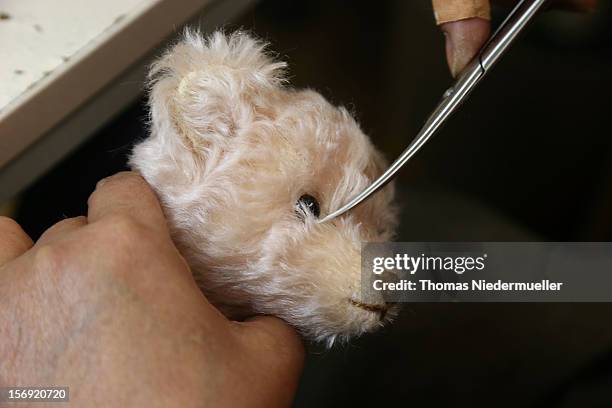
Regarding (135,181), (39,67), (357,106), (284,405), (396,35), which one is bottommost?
(284,405)

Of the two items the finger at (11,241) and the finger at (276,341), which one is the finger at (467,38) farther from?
the finger at (11,241)

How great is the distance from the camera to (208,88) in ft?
1.44

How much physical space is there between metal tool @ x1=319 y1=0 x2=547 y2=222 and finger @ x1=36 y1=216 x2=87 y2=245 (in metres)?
0.21

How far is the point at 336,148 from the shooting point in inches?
18.7

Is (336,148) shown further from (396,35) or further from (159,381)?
(396,35)

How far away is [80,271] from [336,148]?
0.68 ft

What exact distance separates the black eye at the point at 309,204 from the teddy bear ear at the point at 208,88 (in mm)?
70

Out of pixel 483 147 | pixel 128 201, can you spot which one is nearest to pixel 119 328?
pixel 128 201

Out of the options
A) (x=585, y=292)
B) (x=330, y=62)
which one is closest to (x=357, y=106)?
(x=330, y=62)

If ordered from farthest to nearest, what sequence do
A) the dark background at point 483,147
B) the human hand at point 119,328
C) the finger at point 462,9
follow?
1. the dark background at point 483,147
2. the finger at point 462,9
3. the human hand at point 119,328

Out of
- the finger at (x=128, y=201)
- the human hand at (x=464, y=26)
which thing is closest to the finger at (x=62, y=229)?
the finger at (x=128, y=201)

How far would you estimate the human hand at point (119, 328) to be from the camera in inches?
15.1

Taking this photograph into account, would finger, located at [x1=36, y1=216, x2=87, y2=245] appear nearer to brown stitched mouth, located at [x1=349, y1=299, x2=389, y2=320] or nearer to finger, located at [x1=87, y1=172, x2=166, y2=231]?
finger, located at [x1=87, y1=172, x2=166, y2=231]

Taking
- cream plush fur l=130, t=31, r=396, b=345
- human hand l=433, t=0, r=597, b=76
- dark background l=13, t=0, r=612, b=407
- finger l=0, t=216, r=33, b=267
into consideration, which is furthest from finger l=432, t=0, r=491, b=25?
finger l=0, t=216, r=33, b=267
